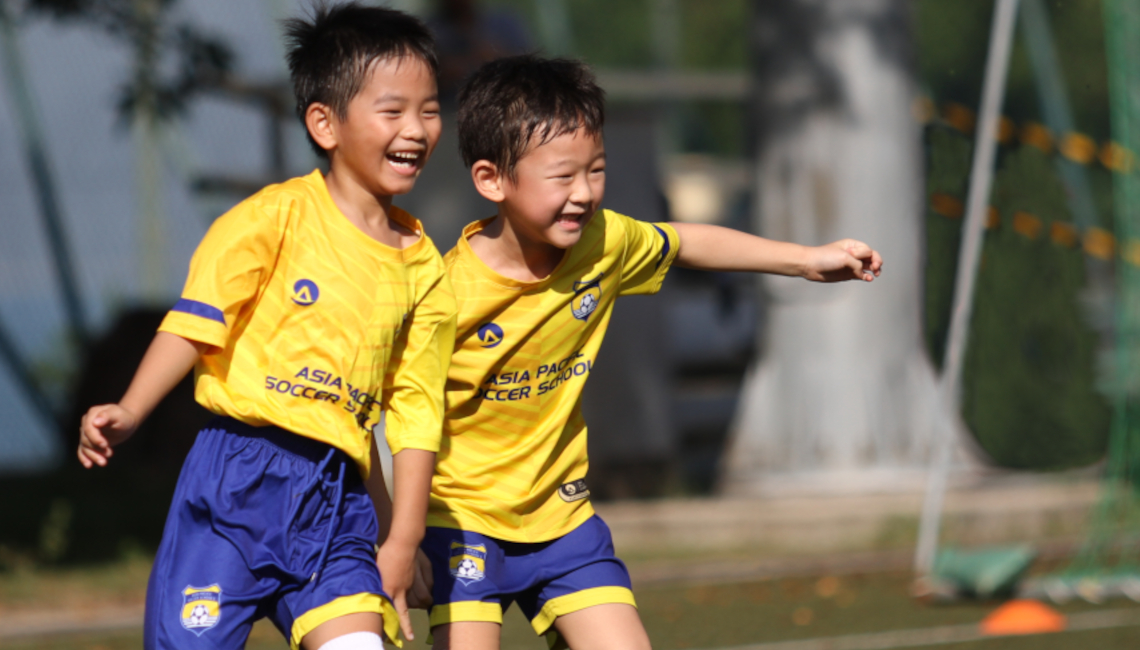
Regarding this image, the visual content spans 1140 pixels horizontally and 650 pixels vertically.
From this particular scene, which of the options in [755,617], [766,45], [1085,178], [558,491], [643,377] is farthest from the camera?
[643,377]

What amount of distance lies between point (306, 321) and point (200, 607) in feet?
1.99

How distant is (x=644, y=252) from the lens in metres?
3.44

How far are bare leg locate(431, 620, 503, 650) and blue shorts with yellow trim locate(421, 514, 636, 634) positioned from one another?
0.01 m

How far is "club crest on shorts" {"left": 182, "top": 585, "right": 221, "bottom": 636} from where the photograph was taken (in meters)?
2.78

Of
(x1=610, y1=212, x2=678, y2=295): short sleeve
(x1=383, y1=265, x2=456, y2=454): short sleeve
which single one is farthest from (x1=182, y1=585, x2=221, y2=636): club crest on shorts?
(x1=610, y1=212, x2=678, y2=295): short sleeve

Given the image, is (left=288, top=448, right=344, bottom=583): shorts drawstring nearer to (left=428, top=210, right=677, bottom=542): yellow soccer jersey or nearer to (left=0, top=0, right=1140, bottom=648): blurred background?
(left=428, top=210, right=677, bottom=542): yellow soccer jersey

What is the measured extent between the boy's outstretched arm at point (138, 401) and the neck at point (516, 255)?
2.50 ft

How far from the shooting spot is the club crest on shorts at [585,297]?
3.33 m

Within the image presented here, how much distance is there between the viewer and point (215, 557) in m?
2.81

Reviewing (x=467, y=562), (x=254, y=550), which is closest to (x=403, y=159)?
(x=254, y=550)

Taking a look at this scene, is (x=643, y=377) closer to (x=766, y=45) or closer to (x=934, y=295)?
(x=766, y=45)

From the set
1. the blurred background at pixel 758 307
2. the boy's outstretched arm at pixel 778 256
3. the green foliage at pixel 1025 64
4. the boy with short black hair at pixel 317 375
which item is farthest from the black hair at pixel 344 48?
the green foliage at pixel 1025 64

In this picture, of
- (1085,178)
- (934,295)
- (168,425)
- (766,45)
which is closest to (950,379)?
(934,295)

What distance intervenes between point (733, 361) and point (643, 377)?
7.33 feet
